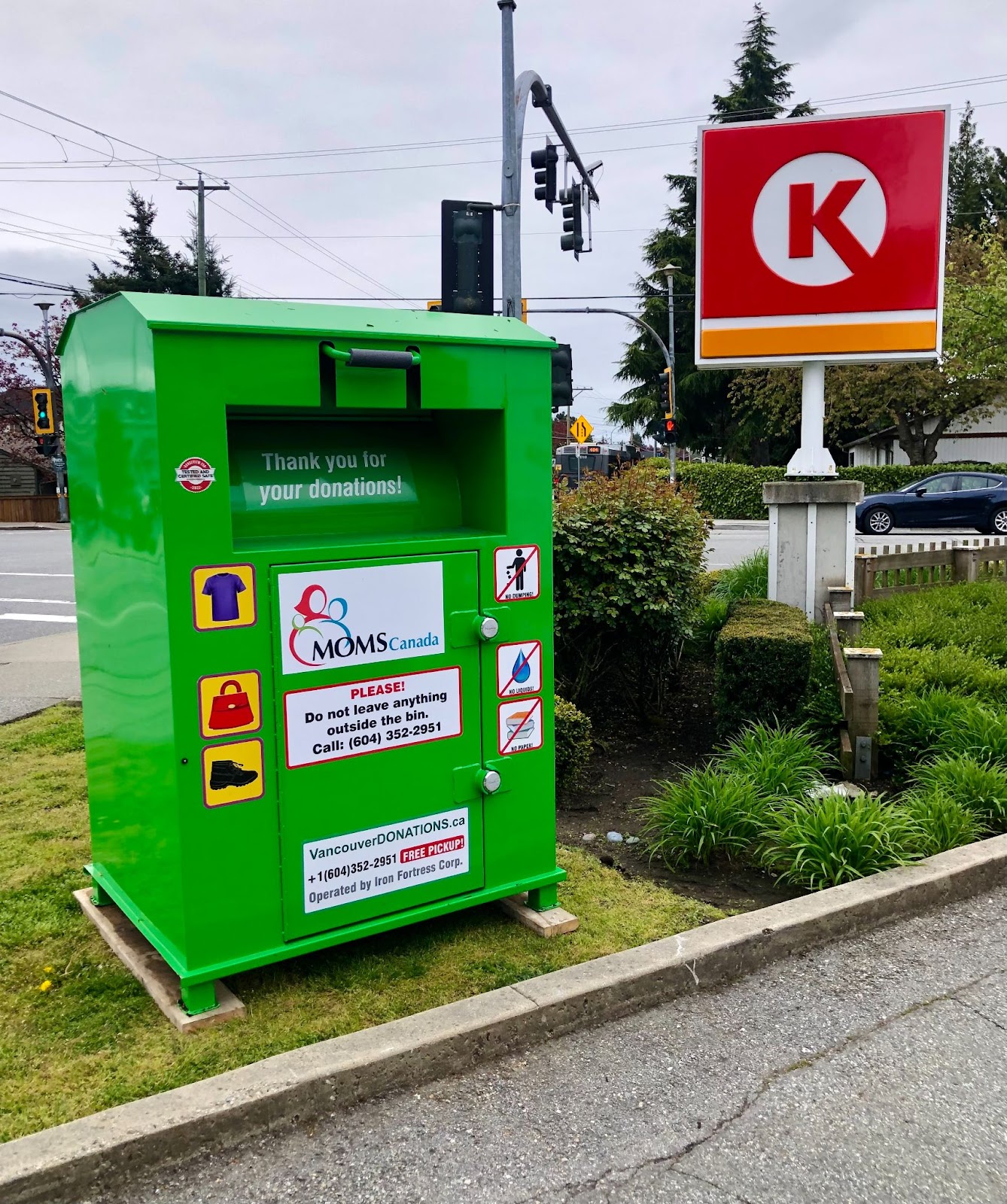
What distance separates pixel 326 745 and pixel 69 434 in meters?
1.47

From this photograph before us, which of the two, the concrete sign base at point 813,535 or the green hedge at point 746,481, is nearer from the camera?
the concrete sign base at point 813,535

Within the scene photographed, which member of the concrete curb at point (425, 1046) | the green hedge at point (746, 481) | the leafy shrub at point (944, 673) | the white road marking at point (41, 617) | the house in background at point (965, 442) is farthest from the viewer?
the house in background at point (965, 442)

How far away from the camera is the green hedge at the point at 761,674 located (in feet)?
18.6

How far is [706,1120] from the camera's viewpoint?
2.79 meters

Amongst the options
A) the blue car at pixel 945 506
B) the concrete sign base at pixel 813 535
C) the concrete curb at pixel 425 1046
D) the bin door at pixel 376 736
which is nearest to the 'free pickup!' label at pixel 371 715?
the bin door at pixel 376 736

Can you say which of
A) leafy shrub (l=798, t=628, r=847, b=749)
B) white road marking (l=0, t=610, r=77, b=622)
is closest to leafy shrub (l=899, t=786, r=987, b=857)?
leafy shrub (l=798, t=628, r=847, b=749)

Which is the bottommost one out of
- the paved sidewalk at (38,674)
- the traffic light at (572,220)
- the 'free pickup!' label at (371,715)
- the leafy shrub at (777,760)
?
the paved sidewalk at (38,674)

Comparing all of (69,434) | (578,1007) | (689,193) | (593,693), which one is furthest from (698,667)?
(689,193)

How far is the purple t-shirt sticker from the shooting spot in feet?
9.77

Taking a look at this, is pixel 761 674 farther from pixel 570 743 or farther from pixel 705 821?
pixel 705 821

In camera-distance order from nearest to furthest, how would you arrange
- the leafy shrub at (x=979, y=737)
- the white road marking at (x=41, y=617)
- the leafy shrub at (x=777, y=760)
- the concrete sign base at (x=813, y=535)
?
the leafy shrub at (x=777, y=760)
the leafy shrub at (x=979, y=737)
the concrete sign base at (x=813, y=535)
the white road marking at (x=41, y=617)

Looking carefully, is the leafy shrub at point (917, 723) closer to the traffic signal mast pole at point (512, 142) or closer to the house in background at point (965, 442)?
the traffic signal mast pole at point (512, 142)

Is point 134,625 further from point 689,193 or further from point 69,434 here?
point 689,193

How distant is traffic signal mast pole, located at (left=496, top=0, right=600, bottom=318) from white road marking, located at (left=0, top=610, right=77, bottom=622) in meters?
6.59
